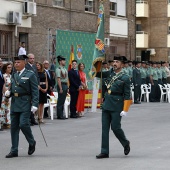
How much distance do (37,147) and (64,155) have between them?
146 cm

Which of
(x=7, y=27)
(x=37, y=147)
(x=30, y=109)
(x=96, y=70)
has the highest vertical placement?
(x=7, y=27)

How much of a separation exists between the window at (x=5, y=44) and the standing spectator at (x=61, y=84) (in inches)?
275

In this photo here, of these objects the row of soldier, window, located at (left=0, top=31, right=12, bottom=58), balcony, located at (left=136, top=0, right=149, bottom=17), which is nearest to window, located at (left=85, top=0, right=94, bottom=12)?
the row of soldier

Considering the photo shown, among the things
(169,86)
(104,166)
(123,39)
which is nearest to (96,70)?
(104,166)

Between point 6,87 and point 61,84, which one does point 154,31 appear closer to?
point 61,84

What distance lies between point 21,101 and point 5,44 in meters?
16.0

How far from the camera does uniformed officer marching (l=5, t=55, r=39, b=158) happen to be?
12.0 m

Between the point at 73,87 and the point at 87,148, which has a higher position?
the point at 73,87

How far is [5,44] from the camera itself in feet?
90.8

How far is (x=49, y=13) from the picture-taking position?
30.7 meters

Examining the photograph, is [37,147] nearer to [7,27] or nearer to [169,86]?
[7,27]

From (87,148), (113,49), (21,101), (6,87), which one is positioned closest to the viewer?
(21,101)

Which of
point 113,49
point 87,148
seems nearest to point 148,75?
point 113,49

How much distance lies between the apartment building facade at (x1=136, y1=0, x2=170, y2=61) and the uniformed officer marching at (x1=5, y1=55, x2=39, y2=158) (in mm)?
42598
